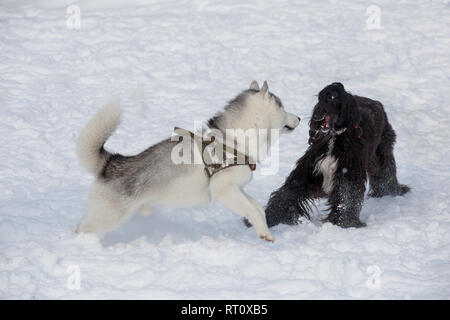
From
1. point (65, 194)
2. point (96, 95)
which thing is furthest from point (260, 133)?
point (96, 95)

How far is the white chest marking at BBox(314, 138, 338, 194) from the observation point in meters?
5.94

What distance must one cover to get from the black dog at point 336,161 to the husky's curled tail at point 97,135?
1943 mm

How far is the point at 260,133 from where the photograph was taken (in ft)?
18.1

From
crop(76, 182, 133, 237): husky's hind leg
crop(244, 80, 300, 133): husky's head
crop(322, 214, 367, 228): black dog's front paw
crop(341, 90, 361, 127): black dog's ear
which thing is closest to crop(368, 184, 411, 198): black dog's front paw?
crop(322, 214, 367, 228): black dog's front paw

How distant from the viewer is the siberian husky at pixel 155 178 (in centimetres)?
506

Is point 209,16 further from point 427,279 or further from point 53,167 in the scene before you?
point 427,279

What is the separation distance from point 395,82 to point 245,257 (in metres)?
5.60

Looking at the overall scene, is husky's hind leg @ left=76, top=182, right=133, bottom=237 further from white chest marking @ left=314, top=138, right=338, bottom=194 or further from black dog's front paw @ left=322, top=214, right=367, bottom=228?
black dog's front paw @ left=322, top=214, right=367, bottom=228

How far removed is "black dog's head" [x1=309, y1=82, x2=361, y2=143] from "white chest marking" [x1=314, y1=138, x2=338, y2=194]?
0.20 meters

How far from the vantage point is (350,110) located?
18.9 feet

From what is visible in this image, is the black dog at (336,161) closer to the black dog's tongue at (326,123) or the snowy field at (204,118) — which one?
the black dog's tongue at (326,123)

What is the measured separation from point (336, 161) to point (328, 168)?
112 millimetres

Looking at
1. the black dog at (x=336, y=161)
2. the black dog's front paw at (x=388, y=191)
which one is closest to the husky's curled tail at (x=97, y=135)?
the black dog at (x=336, y=161)

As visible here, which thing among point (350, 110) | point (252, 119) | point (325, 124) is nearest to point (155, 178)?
point (252, 119)
